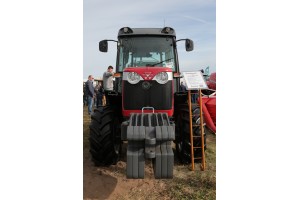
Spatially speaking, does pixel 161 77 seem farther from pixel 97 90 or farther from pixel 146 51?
pixel 97 90

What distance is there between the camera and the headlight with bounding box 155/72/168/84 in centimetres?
363

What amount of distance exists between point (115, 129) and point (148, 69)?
1.22 meters

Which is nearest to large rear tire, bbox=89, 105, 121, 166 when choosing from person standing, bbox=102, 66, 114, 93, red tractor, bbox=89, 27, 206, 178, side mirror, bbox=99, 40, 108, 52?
red tractor, bbox=89, 27, 206, 178

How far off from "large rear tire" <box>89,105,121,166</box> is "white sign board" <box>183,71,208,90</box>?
52.3 inches

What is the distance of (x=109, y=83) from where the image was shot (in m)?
6.57

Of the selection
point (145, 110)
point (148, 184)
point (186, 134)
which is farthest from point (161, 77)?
point (148, 184)

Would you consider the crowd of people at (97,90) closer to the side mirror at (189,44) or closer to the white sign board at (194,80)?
the white sign board at (194,80)

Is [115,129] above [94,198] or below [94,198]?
above

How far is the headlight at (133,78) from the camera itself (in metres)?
3.62

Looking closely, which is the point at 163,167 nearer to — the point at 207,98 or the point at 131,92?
the point at 131,92

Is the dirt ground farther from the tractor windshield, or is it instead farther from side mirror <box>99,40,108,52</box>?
side mirror <box>99,40,108,52</box>

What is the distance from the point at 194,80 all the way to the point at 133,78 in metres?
1.04

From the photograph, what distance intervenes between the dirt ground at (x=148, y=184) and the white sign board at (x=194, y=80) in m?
1.37

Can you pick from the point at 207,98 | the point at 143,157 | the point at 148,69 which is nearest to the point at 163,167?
the point at 143,157
